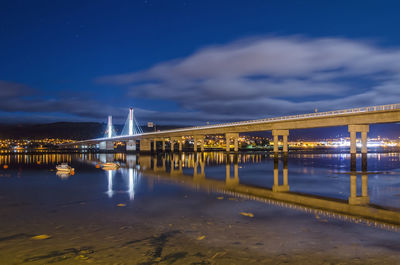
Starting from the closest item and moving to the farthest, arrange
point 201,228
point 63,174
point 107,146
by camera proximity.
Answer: point 201,228, point 63,174, point 107,146

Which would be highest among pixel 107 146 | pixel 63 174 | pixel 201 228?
pixel 107 146

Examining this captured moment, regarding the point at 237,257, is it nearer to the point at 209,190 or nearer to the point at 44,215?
the point at 44,215

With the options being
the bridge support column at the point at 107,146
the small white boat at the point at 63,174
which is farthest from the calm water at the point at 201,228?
the bridge support column at the point at 107,146

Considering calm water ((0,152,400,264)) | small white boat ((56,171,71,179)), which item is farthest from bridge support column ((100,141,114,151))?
calm water ((0,152,400,264))

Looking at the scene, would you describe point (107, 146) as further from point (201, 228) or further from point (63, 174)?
point (201, 228)

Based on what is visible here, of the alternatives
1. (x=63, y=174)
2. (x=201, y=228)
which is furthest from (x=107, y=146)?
(x=201, y=228)

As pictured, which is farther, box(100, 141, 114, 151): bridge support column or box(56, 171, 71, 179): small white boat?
box(100, 141, 114, 151): bridge support column

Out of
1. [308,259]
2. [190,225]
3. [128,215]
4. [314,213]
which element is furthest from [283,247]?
[128,215]

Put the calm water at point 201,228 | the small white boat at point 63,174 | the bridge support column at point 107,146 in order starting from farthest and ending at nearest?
the bridge support column at point 107,146, the small white boat at point 63,174, the calm water at point 201,228

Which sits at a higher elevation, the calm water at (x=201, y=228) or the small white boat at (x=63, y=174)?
the calm water at (x=201, y=228)

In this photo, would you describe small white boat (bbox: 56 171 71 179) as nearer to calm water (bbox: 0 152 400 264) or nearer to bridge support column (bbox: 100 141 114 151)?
calm water (bbox: 0 152 400 264)

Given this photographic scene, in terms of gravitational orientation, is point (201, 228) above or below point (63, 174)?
above

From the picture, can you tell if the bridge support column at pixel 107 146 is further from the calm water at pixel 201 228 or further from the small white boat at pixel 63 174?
the calm water at pixel 201 228

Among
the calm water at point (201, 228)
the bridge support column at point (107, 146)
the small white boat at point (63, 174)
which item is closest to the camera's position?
the calm water at point (201, 228)
